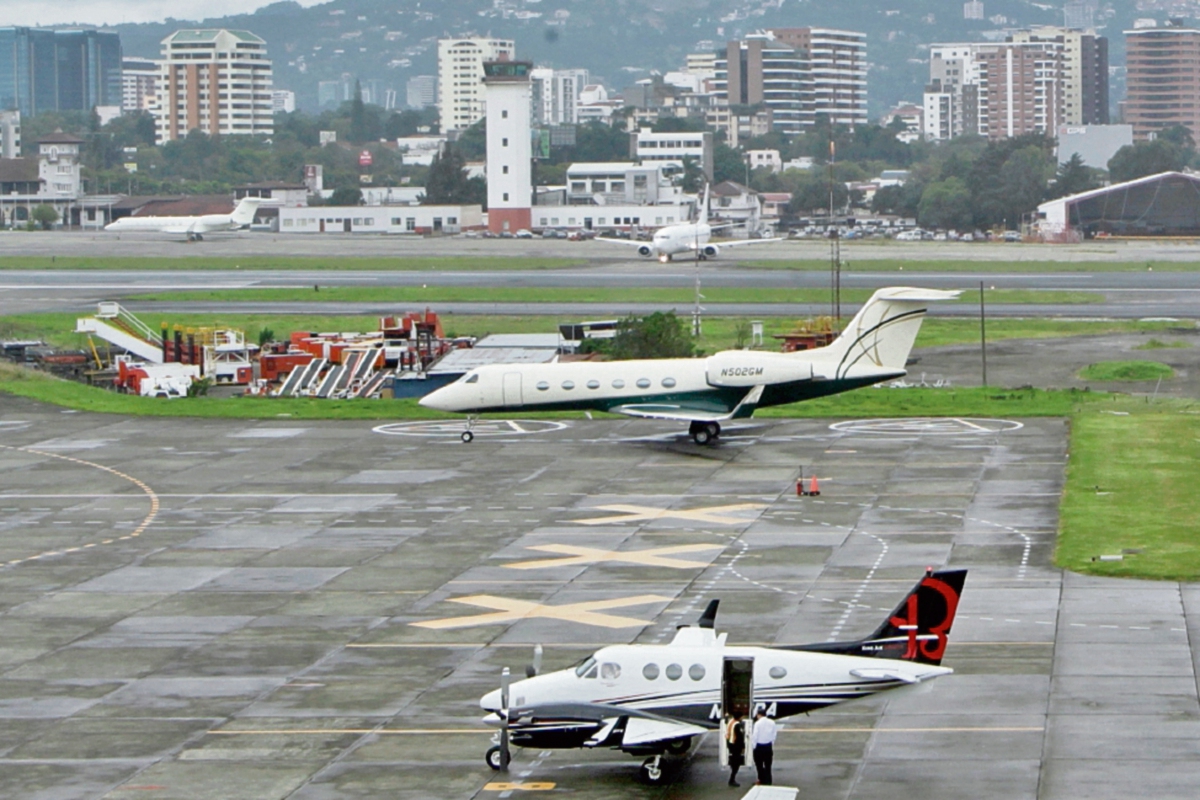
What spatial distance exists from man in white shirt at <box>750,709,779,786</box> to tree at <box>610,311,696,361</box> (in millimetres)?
59331

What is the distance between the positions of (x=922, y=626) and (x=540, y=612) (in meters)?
14.4

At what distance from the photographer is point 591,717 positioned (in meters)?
31.0

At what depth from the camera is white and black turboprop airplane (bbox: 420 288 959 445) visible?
2680 inches

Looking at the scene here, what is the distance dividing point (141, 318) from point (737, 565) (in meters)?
84.0

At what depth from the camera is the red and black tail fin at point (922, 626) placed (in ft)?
104

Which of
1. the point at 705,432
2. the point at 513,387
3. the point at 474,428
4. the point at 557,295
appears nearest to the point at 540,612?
the point at 705,432

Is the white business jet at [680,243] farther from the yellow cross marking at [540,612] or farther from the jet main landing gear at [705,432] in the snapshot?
the yellow cross marking at [540,612]

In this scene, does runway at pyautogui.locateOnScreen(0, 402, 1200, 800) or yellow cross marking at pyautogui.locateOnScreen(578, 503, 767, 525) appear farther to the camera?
yellow cross marking at pyautogui.locateOnScreen(578, 503, 767, 525)

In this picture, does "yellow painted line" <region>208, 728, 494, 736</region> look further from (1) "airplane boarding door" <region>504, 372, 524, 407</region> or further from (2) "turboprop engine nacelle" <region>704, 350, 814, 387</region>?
(1) "airplane boarding door" <region>504, 372, 524, 407</region>

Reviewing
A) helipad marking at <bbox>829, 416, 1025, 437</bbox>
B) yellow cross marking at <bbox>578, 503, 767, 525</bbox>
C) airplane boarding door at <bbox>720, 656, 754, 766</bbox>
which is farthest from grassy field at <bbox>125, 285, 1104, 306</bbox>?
airplane boarding door at <bbox>720, 656, 754, 766</bbox>

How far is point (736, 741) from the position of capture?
30.6 meters

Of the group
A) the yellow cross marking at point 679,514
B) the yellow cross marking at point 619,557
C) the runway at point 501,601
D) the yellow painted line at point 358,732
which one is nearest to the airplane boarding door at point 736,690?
the runway at point 501,601

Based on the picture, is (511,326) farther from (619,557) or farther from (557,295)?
(619,557)

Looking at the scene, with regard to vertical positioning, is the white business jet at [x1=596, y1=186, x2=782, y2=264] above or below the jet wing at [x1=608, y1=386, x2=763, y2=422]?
above
